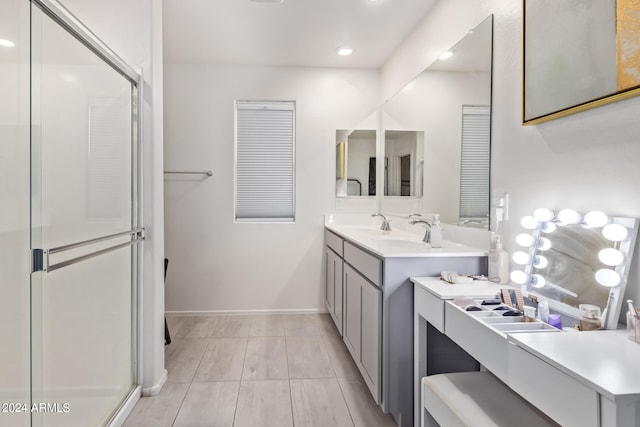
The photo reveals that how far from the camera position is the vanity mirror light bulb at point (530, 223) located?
4.87 ft

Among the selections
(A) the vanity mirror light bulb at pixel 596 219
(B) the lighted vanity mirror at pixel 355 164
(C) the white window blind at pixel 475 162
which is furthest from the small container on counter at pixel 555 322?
(B) the lighted vanity mirror at pixel 355 164

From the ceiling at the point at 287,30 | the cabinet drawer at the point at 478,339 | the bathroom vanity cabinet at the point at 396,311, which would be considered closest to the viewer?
the cabinet drawer at the point at 478,339

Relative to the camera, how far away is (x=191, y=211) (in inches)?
143

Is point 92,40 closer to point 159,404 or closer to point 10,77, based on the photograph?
point 10,77

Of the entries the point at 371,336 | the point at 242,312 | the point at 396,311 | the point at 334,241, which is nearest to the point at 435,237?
the point at 396,311

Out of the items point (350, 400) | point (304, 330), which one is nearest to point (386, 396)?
point (350, 400)

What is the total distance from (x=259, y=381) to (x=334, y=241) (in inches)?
50.8

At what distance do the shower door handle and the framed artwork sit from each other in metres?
1.90

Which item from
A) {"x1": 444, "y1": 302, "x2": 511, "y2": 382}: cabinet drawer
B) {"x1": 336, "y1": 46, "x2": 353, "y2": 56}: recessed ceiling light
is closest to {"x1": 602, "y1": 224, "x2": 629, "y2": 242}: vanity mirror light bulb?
{"x1": 444, "y1": 302, "x2": 511, "y2": 382}: cabinet drawer

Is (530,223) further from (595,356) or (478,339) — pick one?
(595,356)

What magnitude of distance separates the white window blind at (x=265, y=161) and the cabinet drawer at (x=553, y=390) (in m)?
2.96

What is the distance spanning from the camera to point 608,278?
3.71ft

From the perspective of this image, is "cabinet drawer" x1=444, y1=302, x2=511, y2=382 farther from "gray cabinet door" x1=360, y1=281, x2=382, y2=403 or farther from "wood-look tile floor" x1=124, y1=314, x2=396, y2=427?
"wood-look tile floor" x1=124, y1=314, x2=396, y2=427

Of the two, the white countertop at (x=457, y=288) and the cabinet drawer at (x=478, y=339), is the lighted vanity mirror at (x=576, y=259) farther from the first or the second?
the cabinet drawer at (x=478, y=339)
